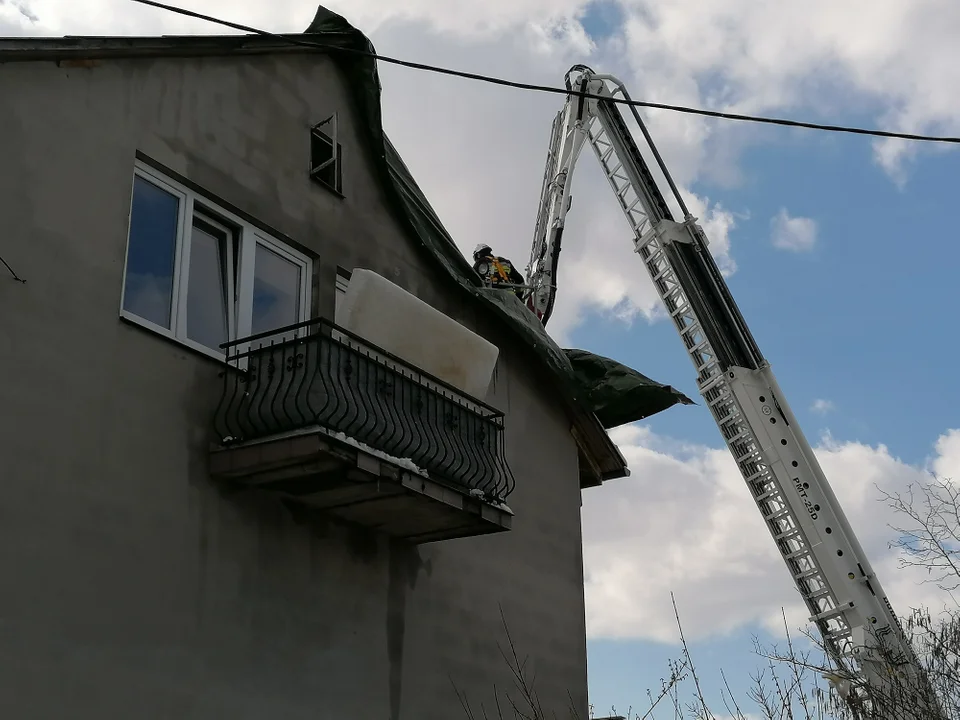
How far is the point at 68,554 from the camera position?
703 cm

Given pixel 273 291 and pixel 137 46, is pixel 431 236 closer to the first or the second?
pixel 273 291

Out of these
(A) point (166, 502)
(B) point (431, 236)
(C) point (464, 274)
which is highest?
(B) point (431, 236)

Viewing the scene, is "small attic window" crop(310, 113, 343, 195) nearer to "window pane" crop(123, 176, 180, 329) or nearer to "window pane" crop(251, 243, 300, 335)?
"window pane" crop(251, 243, 300, 335)

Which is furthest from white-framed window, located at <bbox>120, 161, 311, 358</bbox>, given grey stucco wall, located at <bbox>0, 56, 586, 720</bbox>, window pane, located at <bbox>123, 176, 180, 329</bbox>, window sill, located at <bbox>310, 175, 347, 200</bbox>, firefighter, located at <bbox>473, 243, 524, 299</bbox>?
firefighter, located at <bbox>473, 243, 524, 299</bbox>

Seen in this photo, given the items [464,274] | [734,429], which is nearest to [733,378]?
Answer: [734,429]

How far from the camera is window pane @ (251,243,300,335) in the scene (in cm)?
970

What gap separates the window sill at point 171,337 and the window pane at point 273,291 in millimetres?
786

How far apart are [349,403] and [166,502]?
1.55 meters

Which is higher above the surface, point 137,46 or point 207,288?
point 137,46

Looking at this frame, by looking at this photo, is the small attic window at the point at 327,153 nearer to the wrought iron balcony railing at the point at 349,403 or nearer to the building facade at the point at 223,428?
the building facade at the point at 223,428

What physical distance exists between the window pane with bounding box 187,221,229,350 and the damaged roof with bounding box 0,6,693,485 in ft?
4.98

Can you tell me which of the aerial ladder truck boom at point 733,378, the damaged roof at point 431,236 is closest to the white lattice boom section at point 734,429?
the aerial ladder truck boom at point 733,378

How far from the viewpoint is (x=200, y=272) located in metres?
9.26

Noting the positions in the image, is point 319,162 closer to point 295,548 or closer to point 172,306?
point 172,306
